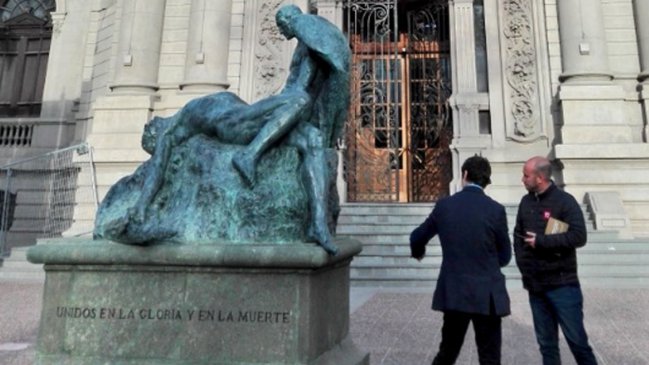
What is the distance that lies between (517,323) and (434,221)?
3.42m

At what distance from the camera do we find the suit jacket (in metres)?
3.12

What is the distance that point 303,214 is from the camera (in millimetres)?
3232

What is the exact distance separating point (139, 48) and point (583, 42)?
423 inches

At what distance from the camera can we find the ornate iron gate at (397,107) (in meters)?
13.3

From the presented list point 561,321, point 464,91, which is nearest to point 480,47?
point 464,91

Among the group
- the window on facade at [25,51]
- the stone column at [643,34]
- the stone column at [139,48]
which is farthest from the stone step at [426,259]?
the window on facade at [25,51]

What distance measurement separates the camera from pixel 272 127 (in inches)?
130

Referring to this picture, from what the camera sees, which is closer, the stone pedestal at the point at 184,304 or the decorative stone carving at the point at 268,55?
the stone pedestal at the point at 184,304

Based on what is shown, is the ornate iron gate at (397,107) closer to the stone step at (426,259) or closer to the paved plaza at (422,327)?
the stone step at (426,259)

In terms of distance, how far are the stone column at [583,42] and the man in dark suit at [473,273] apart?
9847 millimetres

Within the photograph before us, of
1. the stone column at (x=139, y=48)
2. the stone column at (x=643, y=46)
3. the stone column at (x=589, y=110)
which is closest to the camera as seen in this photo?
the stone column at (x=589, y=110)

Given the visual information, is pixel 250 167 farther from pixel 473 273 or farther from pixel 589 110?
pixel 589 110

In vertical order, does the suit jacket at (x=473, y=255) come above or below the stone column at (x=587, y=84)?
below

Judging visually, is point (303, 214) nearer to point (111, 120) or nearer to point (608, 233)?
point (608, 233)
